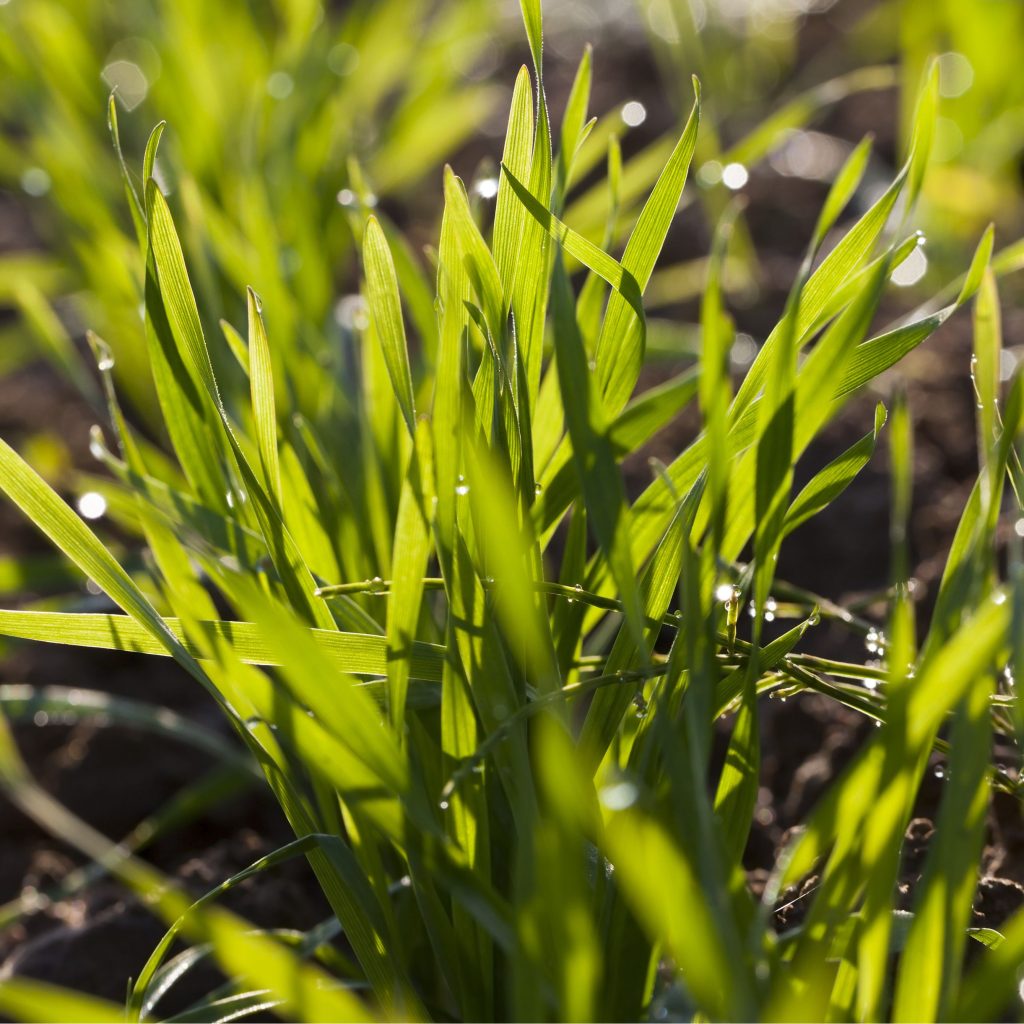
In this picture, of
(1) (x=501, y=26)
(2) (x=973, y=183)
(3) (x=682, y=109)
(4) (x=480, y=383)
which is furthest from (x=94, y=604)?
(1) (x=501, y=26)

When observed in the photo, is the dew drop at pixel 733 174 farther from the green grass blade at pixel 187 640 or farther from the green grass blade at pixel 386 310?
the green grass blade at pixel 187 640

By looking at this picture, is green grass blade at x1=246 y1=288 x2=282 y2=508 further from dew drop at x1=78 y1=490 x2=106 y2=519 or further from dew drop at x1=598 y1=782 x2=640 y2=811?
dew drop at x1=598 y1=782 x2=640 y2=811

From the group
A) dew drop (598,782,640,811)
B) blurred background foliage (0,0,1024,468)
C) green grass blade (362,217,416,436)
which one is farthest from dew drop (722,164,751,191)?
dew drop (598,782,640,811)

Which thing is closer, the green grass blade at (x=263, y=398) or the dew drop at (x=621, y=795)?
the dew drop at (x=621, y=795)

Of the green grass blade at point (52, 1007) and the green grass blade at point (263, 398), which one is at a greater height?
the green grass blade at point (263, 398)

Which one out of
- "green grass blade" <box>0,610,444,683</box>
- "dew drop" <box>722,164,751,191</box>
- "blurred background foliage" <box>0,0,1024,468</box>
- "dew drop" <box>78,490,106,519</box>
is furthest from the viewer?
"blurred background foliage" <box>0,0,1024,468</box>

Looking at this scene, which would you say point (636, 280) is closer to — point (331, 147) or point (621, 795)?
point (621, 795)

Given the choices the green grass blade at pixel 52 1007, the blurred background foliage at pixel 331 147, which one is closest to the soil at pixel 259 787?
the blurred background foliage at pixel 331 147

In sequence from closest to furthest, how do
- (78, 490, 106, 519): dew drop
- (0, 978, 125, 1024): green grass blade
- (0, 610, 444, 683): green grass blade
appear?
(0, 978, 125, 1024): green grass blade → (0, 610, 444, 683): green grass blade → (78, 490, 106, 519): dew drop

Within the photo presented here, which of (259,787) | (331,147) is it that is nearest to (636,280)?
(259,787)

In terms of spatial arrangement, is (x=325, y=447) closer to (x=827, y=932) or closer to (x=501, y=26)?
(x=827, y=932)
